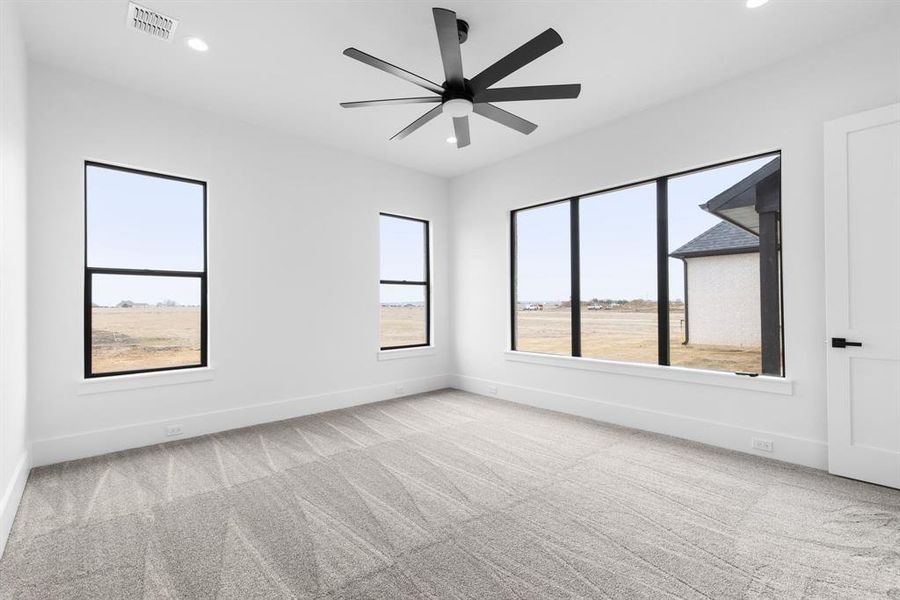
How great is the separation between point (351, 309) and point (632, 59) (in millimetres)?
3818

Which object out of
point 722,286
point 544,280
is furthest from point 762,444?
point 544,280

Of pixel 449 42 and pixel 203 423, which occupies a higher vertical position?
pixel 449 42

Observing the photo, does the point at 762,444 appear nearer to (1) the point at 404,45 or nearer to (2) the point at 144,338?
(1) the point at 404,45

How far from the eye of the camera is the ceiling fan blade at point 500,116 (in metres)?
2.94

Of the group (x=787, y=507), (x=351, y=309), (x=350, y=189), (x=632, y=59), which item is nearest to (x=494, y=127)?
(x=632, y=59)

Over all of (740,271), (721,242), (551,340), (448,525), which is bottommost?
(448,525)

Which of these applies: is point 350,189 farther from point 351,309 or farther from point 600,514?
point 600,514

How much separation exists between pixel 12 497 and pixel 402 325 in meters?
3.91

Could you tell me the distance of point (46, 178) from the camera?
323cm

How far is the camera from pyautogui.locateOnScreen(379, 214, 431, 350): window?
5535mm

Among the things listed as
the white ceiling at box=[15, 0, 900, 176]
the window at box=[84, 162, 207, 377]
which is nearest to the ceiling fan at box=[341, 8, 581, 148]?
the white ceiling at box=[15, 0, 900, 176]

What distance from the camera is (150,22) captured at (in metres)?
2.71

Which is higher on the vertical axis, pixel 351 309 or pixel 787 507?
pixel 351 309

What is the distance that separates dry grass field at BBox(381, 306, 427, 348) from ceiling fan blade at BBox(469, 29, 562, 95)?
3.39 metres
